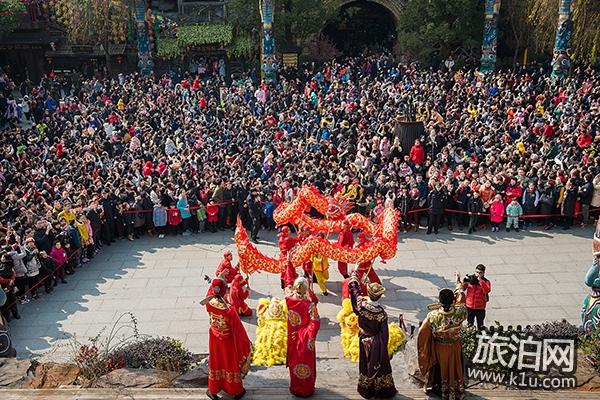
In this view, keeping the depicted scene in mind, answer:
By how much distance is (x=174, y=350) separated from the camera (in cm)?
874

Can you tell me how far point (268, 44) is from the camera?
92.8 feet

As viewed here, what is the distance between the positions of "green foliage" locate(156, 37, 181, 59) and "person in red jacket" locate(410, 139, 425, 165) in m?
16.8

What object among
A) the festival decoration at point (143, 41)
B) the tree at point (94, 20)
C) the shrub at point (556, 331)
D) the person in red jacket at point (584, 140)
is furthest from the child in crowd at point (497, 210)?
→ the tree at point (94, 20)

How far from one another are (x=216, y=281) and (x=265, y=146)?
477 inches

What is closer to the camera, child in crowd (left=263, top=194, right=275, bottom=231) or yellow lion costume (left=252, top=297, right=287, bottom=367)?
yellow lion costume (left=252, top=297, right=287, bottom=367)

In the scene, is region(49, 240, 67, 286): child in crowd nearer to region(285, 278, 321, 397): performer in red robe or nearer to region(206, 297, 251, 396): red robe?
region(206, 297, 251, 396): red robe

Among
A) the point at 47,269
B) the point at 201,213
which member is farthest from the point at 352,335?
the point at 201,213

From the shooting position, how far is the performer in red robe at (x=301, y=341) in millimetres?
7641

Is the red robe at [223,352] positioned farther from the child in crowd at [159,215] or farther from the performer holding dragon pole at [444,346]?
the child in crowd at [159,215]

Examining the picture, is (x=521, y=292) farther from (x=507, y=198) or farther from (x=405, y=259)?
(x=507, y=198)

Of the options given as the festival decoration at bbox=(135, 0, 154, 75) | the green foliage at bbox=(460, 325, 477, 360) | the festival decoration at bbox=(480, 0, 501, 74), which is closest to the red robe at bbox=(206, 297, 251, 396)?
the green foliage at bbox=(460, 325, 477, 360)

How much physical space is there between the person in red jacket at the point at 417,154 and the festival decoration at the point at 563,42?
33.0ft

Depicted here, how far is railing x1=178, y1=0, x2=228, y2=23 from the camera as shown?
106ft

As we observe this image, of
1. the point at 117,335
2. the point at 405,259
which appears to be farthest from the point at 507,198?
the point at 117,335
